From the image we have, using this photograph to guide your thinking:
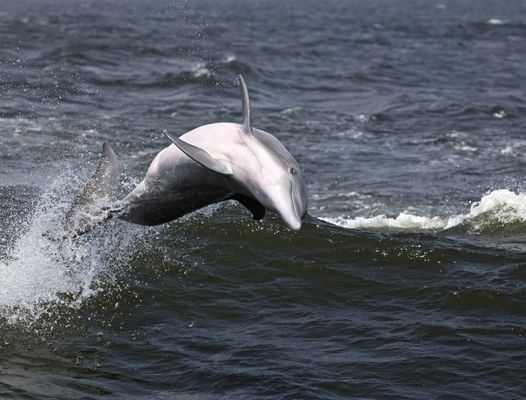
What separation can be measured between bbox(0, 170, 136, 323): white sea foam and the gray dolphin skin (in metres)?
0.89

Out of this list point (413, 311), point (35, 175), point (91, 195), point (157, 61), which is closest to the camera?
point (91, 195)

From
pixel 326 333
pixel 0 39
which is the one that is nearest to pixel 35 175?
pixel 326 333

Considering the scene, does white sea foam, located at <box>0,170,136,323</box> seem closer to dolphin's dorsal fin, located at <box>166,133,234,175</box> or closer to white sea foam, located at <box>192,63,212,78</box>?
dolphin's dorsal fin, located at <box>166,133,234,175</box>

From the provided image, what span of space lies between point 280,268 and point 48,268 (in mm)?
2720

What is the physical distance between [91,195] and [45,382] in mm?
2006

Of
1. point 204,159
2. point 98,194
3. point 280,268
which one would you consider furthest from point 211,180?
point 280,268

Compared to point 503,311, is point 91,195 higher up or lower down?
higher up

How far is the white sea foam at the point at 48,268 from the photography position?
10305mm

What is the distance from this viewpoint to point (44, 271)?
1089cm

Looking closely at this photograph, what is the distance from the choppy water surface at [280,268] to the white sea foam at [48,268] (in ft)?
0.08

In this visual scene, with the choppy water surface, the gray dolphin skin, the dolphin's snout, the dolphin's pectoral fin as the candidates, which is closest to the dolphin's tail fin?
the gray dolphin skin

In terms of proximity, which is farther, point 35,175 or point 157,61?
point 157,61

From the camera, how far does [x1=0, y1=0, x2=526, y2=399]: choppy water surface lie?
8969 millimetres

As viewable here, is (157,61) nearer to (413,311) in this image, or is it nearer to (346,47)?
(346,47)
